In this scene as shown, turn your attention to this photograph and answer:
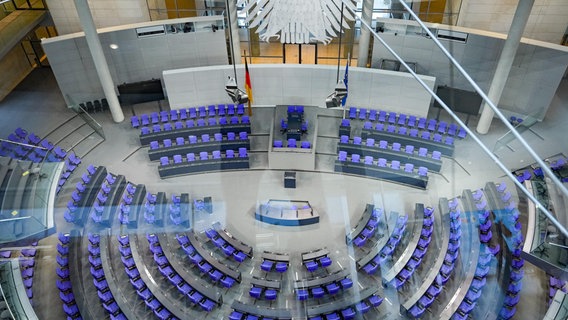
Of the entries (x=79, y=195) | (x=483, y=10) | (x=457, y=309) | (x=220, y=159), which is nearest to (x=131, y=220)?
(x=79, y=195)

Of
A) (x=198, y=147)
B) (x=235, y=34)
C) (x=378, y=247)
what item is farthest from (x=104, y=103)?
(x=378, y=247)

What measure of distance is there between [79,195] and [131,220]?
2.02 meters

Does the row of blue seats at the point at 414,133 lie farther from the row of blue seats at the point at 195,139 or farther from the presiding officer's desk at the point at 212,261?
the presiding officer's desk at the point at 212,261

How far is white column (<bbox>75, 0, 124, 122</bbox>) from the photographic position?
13547 mm

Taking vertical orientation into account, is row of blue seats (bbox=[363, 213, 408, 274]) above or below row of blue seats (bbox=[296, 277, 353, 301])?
above

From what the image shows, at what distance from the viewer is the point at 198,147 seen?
1487 cm

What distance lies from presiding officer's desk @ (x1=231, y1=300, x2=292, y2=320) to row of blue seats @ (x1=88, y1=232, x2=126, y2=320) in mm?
2798

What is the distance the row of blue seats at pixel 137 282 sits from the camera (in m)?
10.1

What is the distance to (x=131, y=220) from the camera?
12.6 m

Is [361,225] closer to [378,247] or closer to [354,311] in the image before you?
[378,247]

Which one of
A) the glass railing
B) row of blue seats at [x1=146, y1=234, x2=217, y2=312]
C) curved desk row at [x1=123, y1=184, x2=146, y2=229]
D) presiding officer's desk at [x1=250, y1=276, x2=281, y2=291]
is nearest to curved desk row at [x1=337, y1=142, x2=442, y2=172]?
presiding officer's desk at [x1=250, y1=276, x2=281, y2=291]

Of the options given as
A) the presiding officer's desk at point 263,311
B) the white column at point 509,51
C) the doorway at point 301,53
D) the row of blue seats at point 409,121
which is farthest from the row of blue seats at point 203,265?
the white column at point 509,51

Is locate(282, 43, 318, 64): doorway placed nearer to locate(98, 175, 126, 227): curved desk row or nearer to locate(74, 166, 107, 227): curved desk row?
locate(98, 175, 126, 227): curved desk row

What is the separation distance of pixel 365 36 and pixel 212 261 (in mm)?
9916
